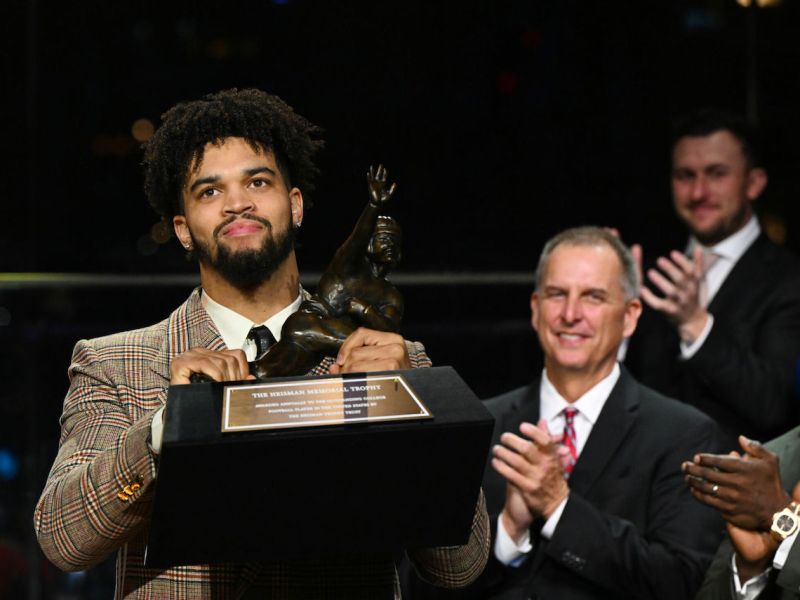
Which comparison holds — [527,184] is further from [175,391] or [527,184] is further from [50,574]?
[175,391]

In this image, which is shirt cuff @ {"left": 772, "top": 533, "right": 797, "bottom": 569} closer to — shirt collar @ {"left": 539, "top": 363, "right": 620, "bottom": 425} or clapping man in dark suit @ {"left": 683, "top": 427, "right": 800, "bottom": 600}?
clapping man in dark suit @ {"left": 683, "top": 427, "right": 800, "bottom": 600}

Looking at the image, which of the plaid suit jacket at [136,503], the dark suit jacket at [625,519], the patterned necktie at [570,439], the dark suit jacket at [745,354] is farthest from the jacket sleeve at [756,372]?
the plaid suit jacket at [136,503]

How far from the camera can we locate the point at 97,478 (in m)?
1.82

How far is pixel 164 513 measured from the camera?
5.38ft

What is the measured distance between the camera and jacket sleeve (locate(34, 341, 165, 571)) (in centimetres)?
179

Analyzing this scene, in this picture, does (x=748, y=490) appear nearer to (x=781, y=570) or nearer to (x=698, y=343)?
(x=781, y=570)

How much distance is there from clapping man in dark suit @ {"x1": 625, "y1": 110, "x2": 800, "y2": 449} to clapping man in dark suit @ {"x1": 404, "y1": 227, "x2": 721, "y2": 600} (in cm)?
30

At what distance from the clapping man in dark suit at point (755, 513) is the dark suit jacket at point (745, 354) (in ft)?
2.92

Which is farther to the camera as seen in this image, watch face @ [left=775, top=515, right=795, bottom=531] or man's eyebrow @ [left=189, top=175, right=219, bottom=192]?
watch face @ [left=775, top=515, right=795, bottom=531]

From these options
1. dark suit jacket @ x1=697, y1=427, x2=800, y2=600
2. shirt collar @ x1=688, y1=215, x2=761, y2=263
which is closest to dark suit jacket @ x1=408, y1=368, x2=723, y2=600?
dark suit jacket @ x1=697, y1=427, x2=800, y2=600

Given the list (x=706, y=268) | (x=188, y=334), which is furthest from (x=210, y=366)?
Answer: (x=706, y=268)

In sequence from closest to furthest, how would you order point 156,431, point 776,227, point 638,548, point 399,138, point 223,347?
point 156,431, point 223,347, point 638,548, point 399,138, point 776,227

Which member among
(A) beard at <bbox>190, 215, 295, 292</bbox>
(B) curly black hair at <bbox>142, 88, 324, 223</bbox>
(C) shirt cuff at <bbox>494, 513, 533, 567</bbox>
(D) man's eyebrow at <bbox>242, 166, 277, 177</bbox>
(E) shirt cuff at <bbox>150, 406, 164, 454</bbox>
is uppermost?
(B) curly black hair at <bbox>142, 88, 324, 223</bbox>

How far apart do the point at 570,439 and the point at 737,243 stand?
1029 mm
